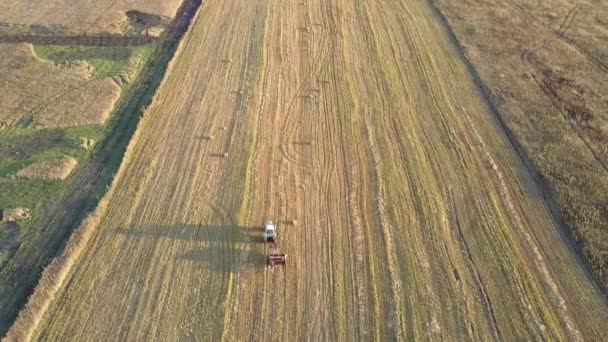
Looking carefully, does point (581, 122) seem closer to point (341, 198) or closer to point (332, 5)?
point (341, 198)

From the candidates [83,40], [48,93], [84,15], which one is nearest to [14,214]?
[48,93]

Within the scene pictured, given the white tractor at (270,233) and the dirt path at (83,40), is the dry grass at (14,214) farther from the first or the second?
the dirt path at (83,40)

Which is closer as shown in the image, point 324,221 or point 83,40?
point 324,221

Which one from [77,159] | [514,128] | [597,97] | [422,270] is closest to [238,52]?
[77,159]

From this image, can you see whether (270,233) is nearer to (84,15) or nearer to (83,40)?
(83,40)

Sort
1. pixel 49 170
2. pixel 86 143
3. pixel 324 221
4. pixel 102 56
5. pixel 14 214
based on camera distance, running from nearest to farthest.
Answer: pixel 14 214
pixel 324 221
pixel 49 170
pixel 86 143
pixel 102 56

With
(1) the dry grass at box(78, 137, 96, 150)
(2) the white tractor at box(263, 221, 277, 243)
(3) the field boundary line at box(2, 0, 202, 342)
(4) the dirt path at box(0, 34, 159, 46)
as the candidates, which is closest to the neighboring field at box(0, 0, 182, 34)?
(4) the dirt path at box(0, 34, 159, 46)

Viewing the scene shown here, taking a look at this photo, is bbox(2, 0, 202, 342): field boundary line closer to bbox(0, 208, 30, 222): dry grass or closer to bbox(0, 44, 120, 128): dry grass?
bbox(0, 208, 30, 222): dry grass
